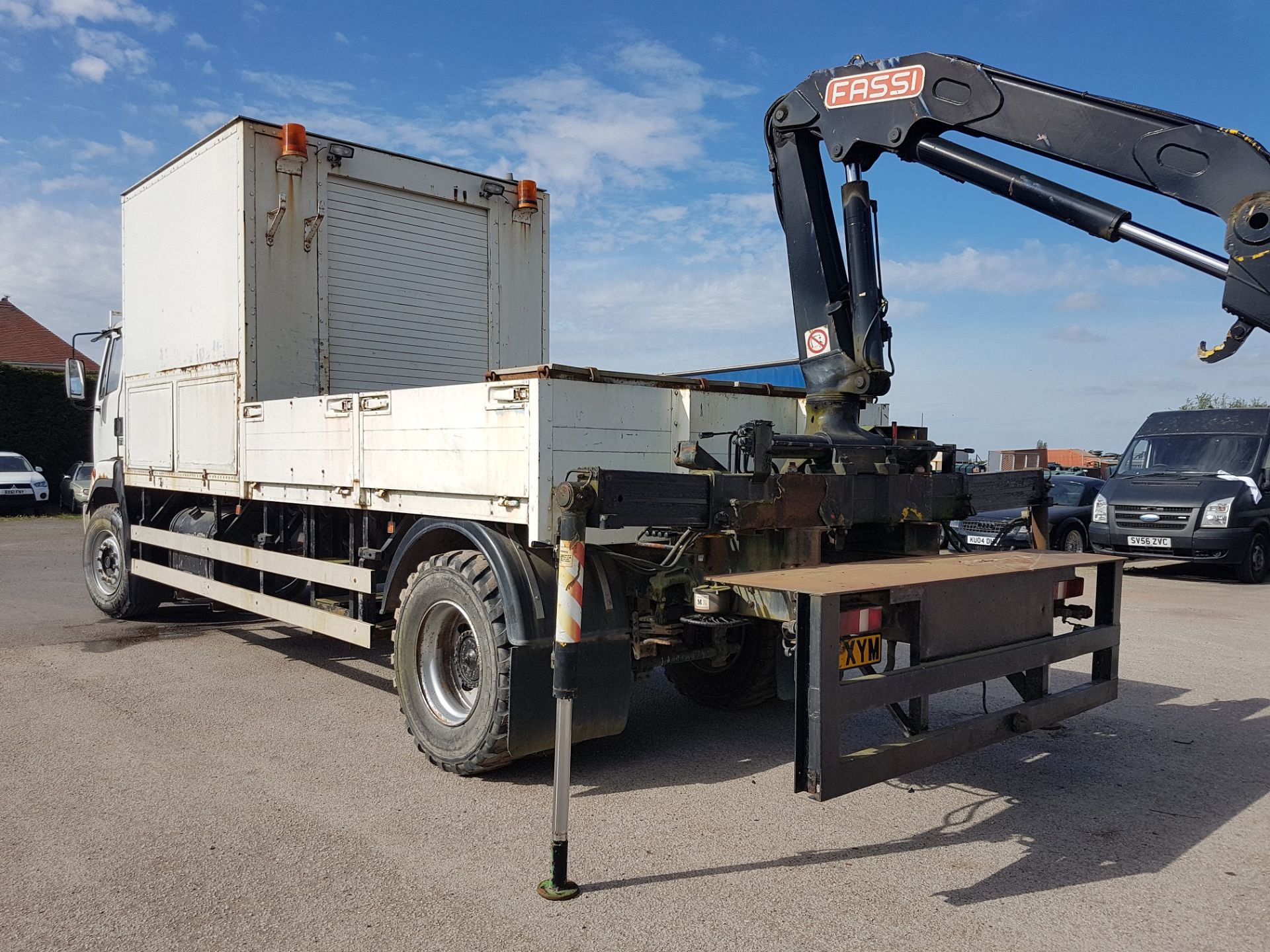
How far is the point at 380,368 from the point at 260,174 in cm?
180

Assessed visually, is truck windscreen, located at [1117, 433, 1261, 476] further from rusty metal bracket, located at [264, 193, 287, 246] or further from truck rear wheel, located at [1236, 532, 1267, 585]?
rusty metal bracket, located at [264, 193, 287, 246]

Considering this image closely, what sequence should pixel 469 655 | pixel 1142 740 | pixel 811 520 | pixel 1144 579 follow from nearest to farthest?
pixel 811 520
pixel 469 655
pixel 1142 740
pixel 1144 579

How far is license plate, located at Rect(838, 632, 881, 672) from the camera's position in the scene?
3906 millimetres

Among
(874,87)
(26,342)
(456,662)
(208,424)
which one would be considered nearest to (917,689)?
(456,662)

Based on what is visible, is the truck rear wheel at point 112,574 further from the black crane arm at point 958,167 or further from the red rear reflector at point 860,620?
the red rear reflector at point 860,620

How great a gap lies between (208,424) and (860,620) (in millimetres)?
6208

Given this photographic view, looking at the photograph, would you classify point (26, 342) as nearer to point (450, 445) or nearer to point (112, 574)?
→ point (112, 574)

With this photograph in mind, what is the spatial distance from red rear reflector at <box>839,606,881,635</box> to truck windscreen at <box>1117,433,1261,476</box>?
13167mm

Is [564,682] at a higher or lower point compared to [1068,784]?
higher

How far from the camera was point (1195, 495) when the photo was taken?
46.6 feet

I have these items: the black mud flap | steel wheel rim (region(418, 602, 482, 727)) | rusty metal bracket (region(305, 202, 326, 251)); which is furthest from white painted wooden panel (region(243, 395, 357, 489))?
the black mud flap

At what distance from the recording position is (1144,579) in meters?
14.8

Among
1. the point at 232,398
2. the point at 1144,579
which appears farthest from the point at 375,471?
the point at 1144,579

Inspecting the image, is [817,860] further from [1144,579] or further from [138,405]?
[1144,579]
